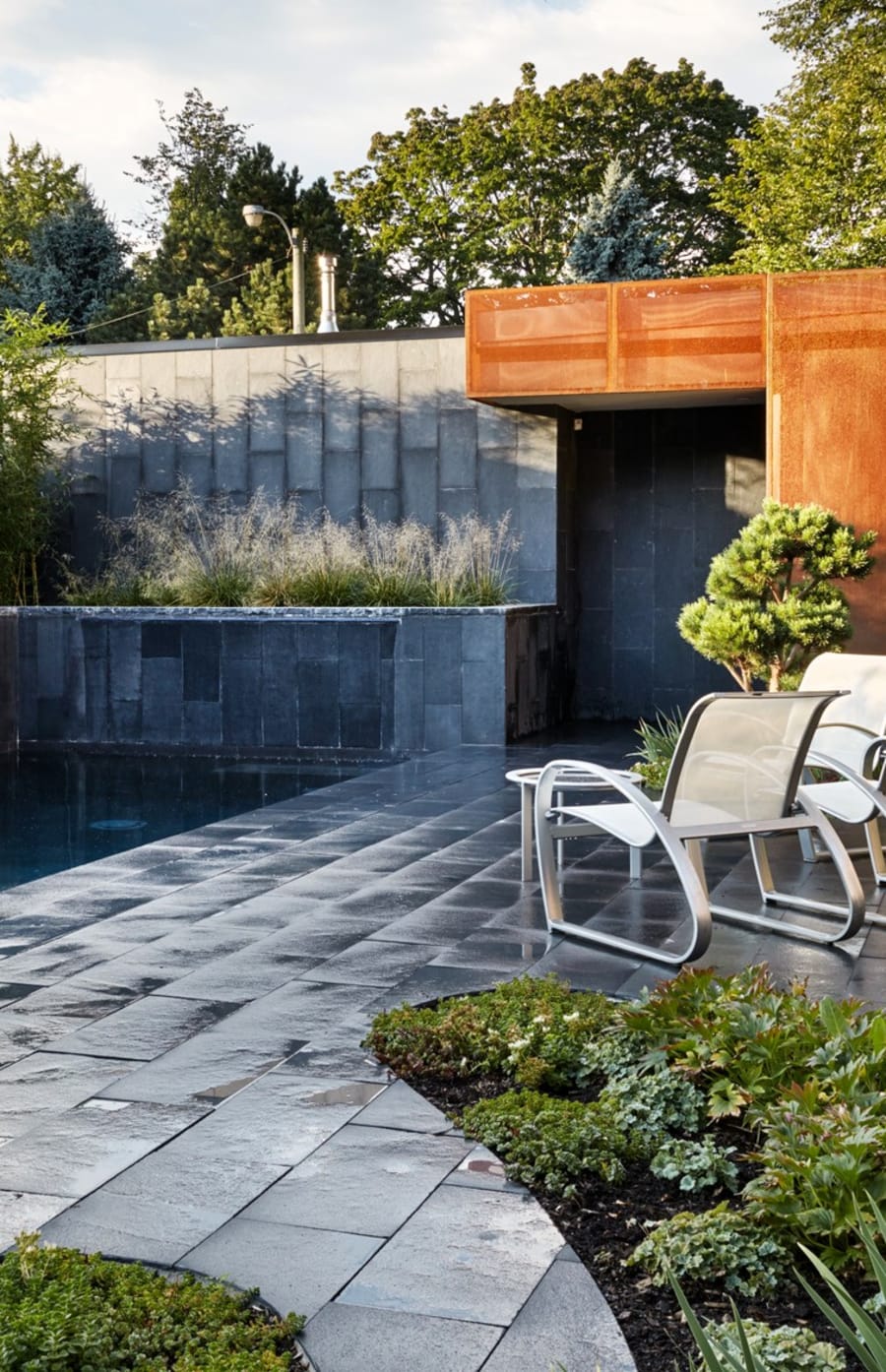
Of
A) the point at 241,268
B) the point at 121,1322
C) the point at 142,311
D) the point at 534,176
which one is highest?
the point at 534,176

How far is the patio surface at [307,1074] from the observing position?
242 cm

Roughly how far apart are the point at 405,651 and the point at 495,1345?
8.73m

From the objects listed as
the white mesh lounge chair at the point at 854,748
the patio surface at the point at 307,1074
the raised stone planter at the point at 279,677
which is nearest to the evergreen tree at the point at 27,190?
the raised stone planter at the point at 279,677

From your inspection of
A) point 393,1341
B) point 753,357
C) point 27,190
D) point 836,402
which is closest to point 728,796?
point 393,1341

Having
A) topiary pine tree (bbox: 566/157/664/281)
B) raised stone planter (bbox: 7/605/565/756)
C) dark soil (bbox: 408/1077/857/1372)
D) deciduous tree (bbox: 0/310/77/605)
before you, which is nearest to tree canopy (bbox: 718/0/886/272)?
topiary pine tree (bbox: 566/157/664/281)

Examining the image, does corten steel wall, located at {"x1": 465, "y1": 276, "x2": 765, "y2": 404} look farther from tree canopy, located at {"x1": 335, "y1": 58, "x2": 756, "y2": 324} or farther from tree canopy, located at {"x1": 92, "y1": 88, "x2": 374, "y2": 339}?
tree canopy, located at {"x1": 92, "y1": 88, "x2": 374, "y2": 339}

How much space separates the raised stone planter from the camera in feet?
35.4

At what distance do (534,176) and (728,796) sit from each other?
25.1 m

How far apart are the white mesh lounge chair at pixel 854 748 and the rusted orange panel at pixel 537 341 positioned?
4923mm

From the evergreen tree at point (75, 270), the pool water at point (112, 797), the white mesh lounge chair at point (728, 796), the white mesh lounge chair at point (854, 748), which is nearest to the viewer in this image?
the white mesh lounge chair at point (728, 796)

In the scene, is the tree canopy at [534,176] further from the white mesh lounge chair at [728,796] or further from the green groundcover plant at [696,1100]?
the green groundcover plant at [696,1100]

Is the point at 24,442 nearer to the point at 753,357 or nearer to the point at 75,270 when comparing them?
the point at 753,357

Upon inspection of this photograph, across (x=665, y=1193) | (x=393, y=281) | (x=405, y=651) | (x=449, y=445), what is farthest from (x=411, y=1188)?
(x=393, y=281)

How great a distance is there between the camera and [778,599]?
902 centimetres
